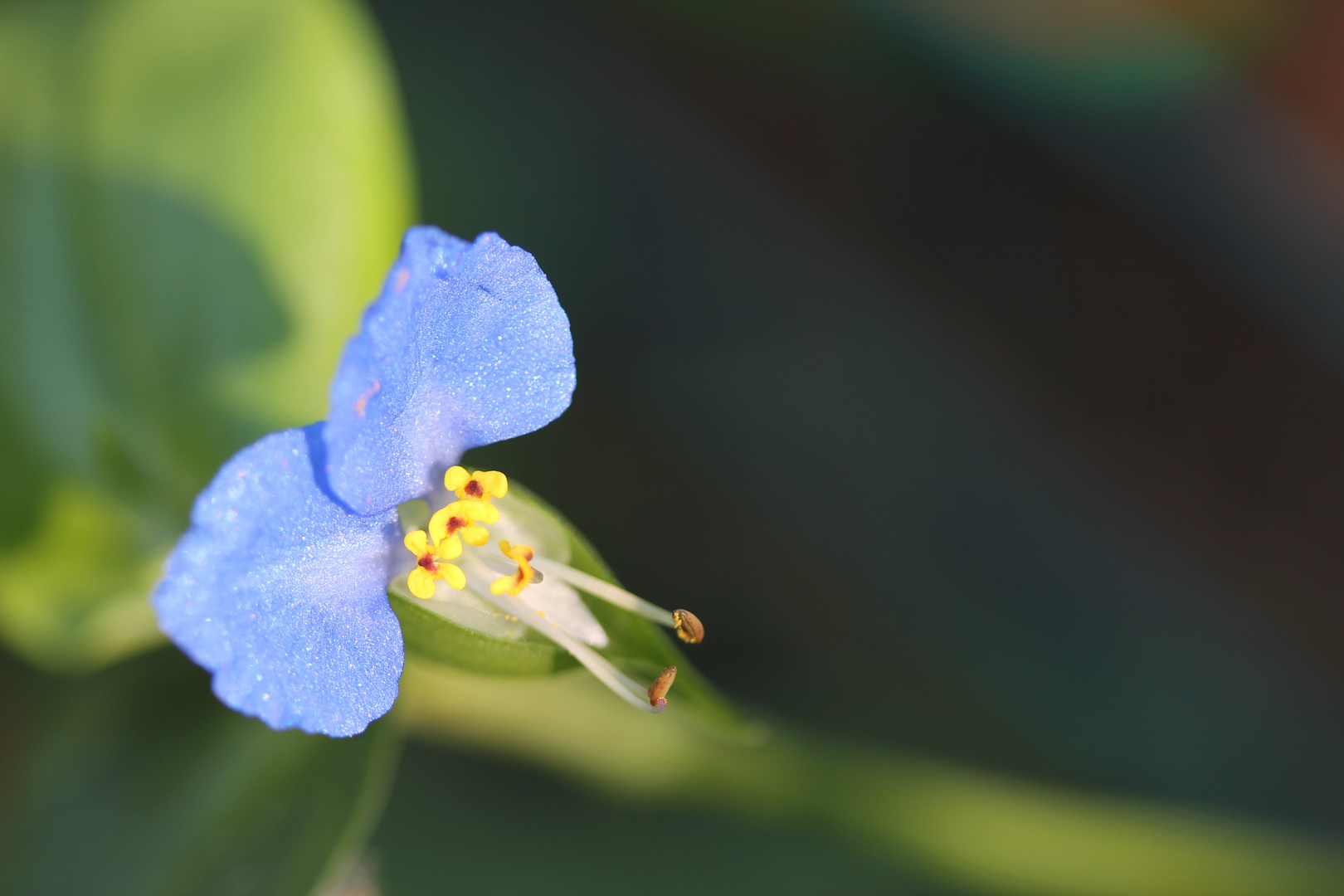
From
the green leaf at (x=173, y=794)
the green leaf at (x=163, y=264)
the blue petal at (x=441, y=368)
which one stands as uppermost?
the blue petal at (x=441, y=368)

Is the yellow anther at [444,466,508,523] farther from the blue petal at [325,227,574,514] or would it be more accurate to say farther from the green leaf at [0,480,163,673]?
the green leaf at [0,480,163,673]

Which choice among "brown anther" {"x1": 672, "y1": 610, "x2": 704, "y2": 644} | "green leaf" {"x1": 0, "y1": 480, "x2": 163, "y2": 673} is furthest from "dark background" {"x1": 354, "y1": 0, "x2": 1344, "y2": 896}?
"brown anther" {"x1": 672, "y1": 610, "x2": 704, "y2": 644}

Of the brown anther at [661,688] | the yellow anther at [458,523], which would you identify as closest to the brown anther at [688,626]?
the brown anther at [661,688]

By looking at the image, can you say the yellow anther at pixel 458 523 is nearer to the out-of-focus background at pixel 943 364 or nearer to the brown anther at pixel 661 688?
the brown anther at pixel 661 688

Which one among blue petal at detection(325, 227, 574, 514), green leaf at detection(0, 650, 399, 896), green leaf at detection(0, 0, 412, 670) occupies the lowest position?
green leaf at detection(0, 650, 399, 896)

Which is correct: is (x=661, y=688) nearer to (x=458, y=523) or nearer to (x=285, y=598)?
(x=458, y=523)
